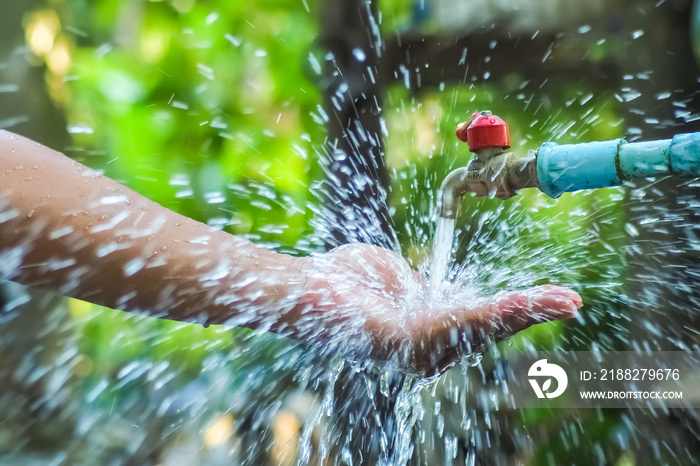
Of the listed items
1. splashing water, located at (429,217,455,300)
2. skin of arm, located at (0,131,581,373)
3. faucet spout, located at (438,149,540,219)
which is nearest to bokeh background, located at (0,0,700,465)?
splashing water, located at (429,217,455,300)

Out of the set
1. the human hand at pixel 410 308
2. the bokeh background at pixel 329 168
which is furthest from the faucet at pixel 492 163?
the bokeh background at pixel 329 168

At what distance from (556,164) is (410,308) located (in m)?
0.33

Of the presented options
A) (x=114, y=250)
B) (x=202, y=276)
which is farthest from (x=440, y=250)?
(x=114, y=250)

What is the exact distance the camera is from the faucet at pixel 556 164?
54 centimetres

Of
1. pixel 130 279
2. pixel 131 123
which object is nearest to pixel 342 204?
pixel 131 123

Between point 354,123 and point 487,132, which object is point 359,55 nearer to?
point 354,123

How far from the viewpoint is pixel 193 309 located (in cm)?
76

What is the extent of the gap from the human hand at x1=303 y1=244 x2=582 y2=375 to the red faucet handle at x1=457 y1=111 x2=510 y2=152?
0.19 meters

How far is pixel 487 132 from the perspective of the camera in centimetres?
64

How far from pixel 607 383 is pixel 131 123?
3.91 ft

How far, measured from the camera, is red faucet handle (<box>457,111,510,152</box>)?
64 centimetres

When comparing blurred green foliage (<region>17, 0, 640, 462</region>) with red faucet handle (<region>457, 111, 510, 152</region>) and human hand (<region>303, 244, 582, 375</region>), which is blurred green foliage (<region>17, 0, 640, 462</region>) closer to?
human hand (<region>303, 244, 582, 375</region>)

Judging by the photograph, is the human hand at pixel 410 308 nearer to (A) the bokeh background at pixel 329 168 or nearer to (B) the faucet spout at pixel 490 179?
(B) the faucet spout at pixel 490 179

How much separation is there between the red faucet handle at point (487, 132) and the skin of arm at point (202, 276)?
0.61 feet
